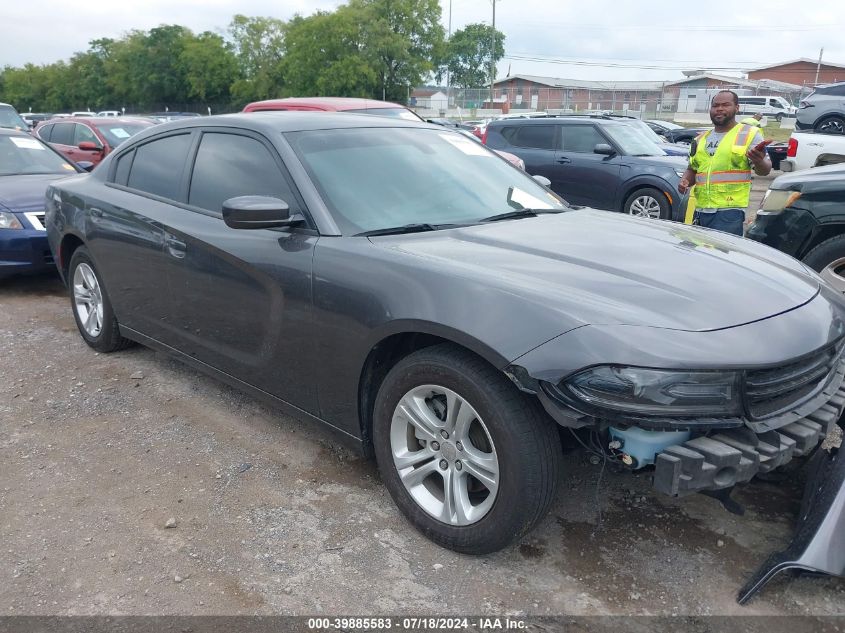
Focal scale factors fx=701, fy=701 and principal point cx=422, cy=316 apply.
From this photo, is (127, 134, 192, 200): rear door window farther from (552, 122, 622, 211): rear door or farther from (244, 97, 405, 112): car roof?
(552, 122, 622, 211): rear door

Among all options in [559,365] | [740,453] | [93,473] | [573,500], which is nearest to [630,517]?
[573,500]

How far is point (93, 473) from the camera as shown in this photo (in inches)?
130

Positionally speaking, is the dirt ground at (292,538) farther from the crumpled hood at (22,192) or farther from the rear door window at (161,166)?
the crumpled hood at (22,192)

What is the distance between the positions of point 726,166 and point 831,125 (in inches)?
619

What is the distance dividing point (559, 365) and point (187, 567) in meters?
1.58

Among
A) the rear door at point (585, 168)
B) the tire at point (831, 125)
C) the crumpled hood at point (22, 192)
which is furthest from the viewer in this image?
the tire at point (831, 125)

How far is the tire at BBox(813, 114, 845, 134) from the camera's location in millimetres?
17891

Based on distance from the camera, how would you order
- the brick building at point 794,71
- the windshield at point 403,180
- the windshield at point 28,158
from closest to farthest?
the windshield at point 403,180 → the windshield at point 28,158 → the brick building at point 794,71

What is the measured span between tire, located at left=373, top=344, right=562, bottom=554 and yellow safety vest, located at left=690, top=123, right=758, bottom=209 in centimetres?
377

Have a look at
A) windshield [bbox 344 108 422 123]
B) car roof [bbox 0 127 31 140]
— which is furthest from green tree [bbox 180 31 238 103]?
car roof [bbox 0 127 31 140]

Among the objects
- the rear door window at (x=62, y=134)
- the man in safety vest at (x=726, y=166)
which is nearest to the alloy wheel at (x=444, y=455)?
the man in safety vest at (x=726, y=166)

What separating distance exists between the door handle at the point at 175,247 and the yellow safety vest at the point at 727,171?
13.0 ft

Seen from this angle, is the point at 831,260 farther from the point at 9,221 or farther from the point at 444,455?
the point at 9,221

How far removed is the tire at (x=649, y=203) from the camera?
962cm
